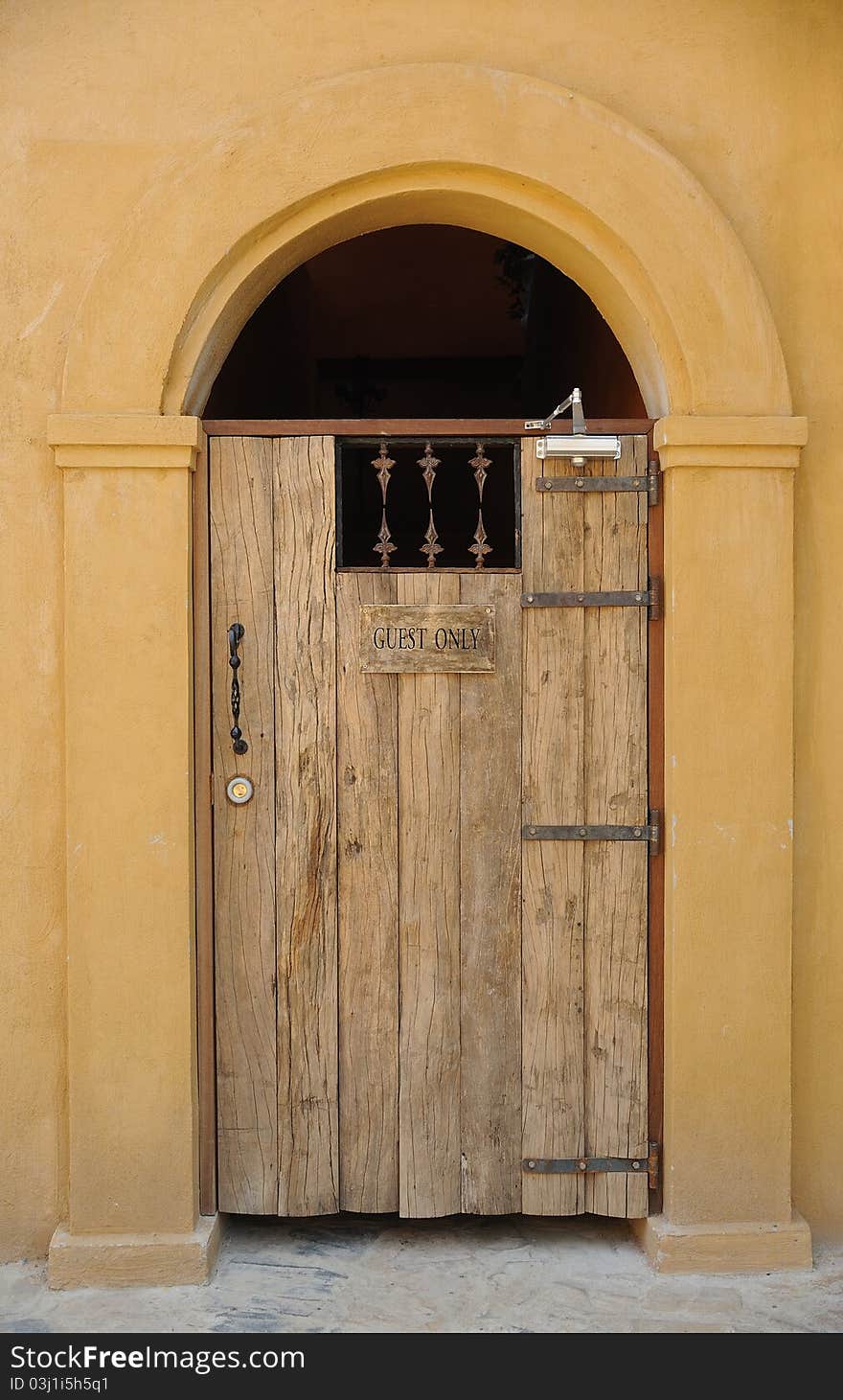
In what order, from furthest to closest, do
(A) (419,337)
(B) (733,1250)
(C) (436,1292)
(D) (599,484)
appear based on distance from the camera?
(A) (419,337), (D) (599,484), (B) (733,1250), (C) (436,1292)

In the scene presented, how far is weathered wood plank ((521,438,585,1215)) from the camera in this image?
10.6 feet

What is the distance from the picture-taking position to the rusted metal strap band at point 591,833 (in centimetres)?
324

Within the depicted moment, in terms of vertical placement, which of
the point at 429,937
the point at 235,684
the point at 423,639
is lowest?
the point at 429,937

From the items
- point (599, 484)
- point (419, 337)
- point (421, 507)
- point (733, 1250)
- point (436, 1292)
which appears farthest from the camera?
point (421, 507)

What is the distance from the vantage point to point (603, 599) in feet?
10.6

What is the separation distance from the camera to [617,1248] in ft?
10.7

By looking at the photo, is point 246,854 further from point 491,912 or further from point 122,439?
point 122,439

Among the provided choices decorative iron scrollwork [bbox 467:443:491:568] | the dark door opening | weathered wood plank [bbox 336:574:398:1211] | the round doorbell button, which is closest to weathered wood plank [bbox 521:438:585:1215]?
decorative iron scrollwork [bbox 467:443:491:568]

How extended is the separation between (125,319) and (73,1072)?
2.13 m

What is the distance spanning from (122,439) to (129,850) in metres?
1.16

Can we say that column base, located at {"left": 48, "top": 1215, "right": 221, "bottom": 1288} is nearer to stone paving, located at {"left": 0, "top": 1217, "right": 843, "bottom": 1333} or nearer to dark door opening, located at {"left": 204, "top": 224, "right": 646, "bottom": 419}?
stone paving, located at {"left": 0, "top": 1217, "right": 843, "bottom": 1333}

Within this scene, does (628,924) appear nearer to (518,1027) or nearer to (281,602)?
(518,1027)

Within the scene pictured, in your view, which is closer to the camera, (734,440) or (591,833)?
(734,440)

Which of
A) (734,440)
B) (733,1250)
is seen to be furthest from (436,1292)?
(734,440)
